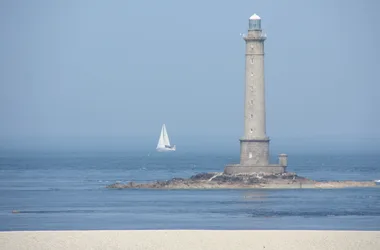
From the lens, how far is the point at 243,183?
63.5m

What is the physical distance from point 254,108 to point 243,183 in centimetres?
407

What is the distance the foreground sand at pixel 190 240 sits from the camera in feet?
105

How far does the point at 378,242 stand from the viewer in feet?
106

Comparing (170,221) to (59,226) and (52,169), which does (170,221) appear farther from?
(52,169)

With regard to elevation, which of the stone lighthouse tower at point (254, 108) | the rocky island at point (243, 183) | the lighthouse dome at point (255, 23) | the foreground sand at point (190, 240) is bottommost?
the foreground sand at point (190, 240)

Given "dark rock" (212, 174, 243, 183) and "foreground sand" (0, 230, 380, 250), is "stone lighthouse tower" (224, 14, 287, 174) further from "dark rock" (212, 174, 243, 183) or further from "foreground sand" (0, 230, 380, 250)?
"foreground sand" (0, 230, 380, 250)

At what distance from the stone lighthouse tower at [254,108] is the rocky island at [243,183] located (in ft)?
1.73

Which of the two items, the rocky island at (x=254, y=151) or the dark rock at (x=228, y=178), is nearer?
the rocky island at (x=254, y=151)

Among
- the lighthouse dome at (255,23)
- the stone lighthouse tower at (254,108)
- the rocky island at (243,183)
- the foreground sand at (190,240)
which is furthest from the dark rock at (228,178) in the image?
the foreground sand at (190,240)

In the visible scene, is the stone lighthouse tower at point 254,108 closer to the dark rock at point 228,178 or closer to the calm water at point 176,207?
the dark rock at point 228,178

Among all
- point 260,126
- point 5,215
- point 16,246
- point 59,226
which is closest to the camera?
point 16,246

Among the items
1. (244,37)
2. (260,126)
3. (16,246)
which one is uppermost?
(244,37)

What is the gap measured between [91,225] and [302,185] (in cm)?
2336

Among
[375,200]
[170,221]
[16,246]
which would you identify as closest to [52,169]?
[375,200]
